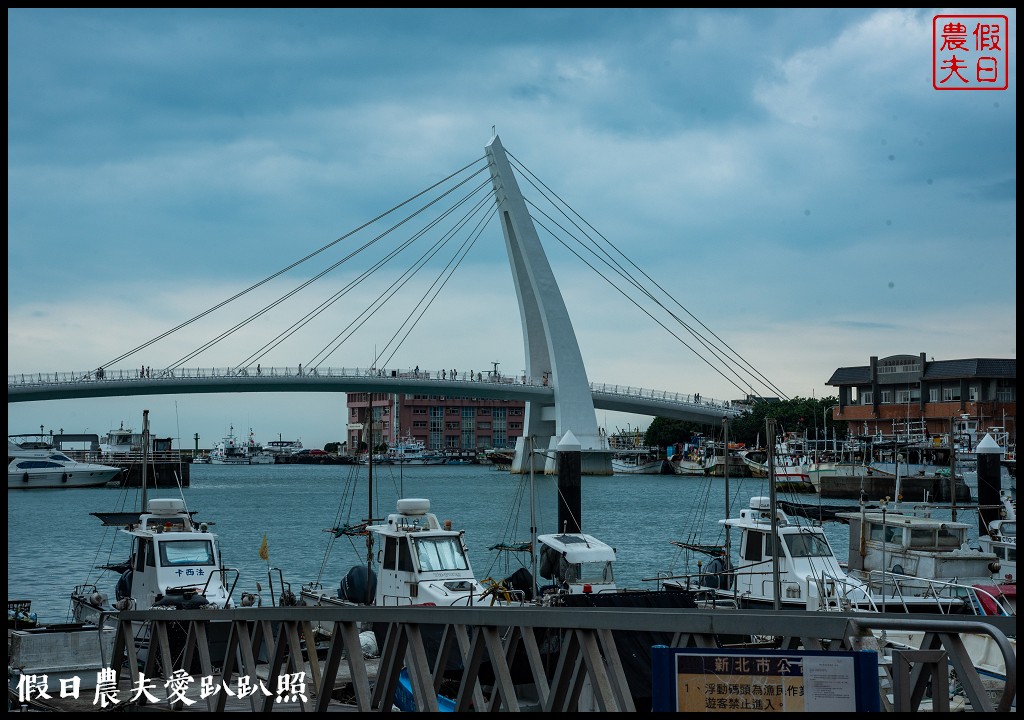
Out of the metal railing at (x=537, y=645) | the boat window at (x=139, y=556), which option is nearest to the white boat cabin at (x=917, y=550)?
the metal railing at (x=537, y=645)

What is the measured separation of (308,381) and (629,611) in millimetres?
47809

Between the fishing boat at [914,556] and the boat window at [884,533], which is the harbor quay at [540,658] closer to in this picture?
the fishing boat at [914,556]

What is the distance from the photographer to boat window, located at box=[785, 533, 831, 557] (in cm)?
1372

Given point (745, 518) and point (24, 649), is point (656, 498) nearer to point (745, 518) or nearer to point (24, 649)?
point (745, 518)

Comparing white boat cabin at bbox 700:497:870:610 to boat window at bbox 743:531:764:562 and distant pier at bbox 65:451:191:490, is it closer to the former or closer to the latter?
boat window at bbox 743:531:764:562

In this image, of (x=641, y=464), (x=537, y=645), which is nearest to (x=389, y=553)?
(x=537, y=645)

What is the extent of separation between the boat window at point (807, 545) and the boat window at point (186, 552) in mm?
7138

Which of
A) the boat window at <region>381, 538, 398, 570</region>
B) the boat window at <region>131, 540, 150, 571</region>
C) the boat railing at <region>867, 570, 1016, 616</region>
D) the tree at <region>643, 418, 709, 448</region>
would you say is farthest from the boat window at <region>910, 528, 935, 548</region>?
the tree at <region>643, 418, 709, 448</region>

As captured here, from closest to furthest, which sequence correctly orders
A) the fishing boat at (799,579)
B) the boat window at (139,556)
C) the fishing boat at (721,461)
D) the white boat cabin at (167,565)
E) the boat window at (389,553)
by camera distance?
1. the fishing boat at (799,579)
2. the boat window at (389,553)
3. the white boat cabin at (167,565)
4. the boat window at (139,556)
5. the fishing boat at (721,461)

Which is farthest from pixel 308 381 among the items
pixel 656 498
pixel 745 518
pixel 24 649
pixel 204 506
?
pixel 24 649

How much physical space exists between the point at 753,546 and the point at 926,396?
51266 mm

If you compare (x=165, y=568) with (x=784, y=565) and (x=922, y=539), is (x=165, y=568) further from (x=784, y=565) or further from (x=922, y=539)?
(x=922, y=539)

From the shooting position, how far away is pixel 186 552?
13.8 meters

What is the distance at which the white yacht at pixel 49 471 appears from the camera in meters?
58.7
